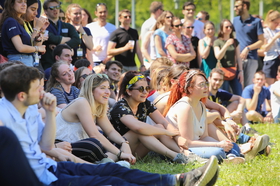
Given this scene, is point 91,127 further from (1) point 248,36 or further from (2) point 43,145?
(1) point 248,36

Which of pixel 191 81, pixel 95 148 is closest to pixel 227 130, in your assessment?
pixel 191 81

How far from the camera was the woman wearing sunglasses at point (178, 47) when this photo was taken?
9.17m

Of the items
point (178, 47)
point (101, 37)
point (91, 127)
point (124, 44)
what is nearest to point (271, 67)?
point (178, 47)

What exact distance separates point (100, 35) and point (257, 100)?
3452 millimetres

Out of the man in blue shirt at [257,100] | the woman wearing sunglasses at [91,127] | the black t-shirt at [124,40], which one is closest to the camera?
the woman wearing sunglasses at [91,127]

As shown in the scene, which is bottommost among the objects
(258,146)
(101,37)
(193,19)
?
Answer: (258,146)

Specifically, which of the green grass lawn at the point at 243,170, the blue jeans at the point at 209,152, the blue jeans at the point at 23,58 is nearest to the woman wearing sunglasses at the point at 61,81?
the blue jeans at the point at 23,58

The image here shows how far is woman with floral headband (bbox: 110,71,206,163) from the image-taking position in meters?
5.48

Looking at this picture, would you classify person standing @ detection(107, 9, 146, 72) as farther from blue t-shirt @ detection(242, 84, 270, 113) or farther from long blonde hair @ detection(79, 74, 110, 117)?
long blonde hair @ detection(79, 74, 110, 117)

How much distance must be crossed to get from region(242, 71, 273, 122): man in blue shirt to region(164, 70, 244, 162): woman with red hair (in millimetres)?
3540

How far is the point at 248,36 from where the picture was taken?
10.9 metres

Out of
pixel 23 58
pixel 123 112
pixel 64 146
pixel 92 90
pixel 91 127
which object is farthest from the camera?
pixel 23 58

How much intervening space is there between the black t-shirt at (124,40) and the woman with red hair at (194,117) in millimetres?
3888

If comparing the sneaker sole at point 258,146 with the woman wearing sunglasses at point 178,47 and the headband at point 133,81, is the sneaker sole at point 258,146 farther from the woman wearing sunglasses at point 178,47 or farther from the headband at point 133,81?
the woman wearing sunglasses at point 178,47
